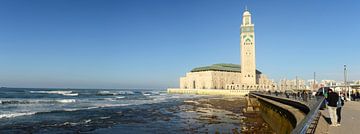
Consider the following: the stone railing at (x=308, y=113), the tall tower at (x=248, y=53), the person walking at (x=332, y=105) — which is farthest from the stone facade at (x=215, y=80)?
the person walking at (x=332, y=105)

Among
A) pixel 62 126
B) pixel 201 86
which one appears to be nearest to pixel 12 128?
pixel 62 126

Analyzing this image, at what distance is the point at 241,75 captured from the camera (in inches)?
5458

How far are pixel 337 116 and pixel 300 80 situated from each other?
144m

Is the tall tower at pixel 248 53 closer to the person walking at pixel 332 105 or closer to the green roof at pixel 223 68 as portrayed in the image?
the green roof at pixel 223 68

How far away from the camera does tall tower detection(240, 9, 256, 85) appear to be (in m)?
131

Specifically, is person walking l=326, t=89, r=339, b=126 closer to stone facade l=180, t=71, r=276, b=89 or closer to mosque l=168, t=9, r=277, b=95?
mosque l=168, t=9, r=277, b=95

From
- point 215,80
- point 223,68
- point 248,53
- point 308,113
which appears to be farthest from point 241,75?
point 308,113

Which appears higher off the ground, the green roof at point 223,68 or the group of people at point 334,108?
the green roof at point 223,68

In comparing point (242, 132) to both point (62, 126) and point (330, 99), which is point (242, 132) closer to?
point (330, 99)

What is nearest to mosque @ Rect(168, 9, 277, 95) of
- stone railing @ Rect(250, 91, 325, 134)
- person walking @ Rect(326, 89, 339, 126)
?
stone railing @ Rect(250, 91, 325, 134)

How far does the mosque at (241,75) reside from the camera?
131m

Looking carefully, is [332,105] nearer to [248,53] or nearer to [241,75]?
[248,53]

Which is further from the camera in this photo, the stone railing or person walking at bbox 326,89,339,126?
person walking at bbox 326,89,339,126

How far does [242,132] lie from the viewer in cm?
1988
